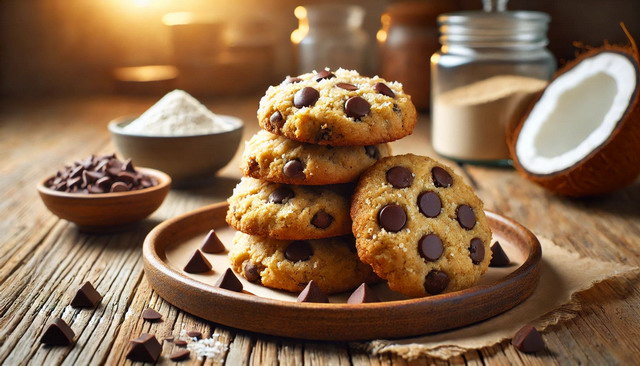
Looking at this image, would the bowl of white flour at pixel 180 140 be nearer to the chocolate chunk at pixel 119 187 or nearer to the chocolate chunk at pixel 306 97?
the chocolate chunk at pixel 119 187

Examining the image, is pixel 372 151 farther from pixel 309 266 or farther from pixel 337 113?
pixel 309 266

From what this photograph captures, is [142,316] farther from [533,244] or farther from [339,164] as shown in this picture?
[533,244]

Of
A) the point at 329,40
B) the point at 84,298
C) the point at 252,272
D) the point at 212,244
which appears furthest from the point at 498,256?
the point at 329,40

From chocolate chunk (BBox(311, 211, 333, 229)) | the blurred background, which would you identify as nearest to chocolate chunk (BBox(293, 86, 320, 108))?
chocolate chunk (BBox(311, 211, 333, 229))

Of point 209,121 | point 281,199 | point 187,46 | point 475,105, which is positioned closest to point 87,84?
point 187,46

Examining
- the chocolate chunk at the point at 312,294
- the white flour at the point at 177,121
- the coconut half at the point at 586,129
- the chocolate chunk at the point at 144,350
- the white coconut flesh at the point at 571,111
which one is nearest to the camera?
the chocolate chunk at the point at 144,350

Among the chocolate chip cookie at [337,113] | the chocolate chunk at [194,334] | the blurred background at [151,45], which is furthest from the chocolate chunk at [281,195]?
the blurred background at [151,45]
